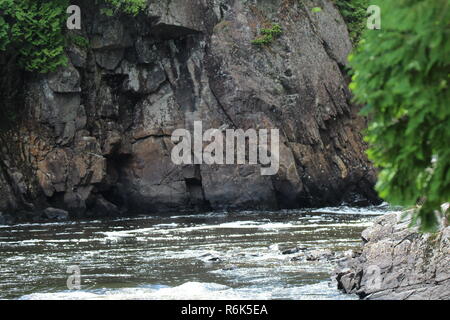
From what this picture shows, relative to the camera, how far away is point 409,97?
19.1 feet

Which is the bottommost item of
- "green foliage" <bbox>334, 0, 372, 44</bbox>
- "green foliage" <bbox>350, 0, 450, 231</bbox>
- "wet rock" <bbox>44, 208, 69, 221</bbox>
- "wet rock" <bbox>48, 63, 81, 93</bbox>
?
"wet rock" <bbox>44, 208, 69, 221</bbox>

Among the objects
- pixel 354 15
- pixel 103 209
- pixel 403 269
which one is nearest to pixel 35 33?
pixel 103 209

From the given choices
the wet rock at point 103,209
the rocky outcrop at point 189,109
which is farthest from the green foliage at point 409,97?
the wet rock at point 103,209

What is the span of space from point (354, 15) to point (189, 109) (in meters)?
9.76

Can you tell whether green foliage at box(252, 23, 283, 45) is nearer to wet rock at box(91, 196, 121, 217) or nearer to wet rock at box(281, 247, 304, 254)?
A: wet rock at box(91, 196, 121, 217)

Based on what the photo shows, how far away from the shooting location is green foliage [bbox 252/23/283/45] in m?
32.3

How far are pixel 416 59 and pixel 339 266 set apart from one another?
9.47 meters

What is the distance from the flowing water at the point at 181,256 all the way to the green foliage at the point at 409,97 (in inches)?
241

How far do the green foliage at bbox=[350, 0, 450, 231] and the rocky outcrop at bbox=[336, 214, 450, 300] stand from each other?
4.63 meters

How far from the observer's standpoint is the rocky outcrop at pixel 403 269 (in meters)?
11.1

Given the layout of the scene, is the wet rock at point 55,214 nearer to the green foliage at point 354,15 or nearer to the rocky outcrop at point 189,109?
the rocky outcrop at point 189,109

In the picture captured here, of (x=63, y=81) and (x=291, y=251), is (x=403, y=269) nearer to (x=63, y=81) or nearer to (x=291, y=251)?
(x=291, y=251)

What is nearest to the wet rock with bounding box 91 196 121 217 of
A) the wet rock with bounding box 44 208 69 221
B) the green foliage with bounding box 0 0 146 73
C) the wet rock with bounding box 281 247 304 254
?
the wet rock with bounding box 44 208 69 221
